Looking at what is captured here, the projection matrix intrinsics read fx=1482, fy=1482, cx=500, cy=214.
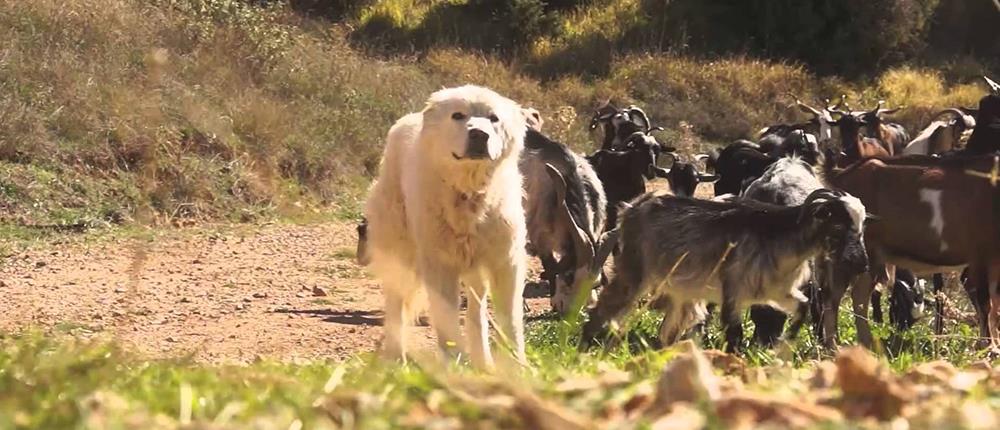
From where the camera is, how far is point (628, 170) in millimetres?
15586

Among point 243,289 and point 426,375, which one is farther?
point 243,289

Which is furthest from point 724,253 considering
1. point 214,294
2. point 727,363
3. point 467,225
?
point 214,294

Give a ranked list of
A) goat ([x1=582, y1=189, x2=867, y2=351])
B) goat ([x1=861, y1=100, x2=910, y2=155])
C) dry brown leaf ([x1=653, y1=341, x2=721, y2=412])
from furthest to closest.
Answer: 1. goat ([x1=861, y1=100, x2=910, y2=155])
2. goat ([x1=582, y1=189, x2=867, y2=351])
3. dry brown leaf ([x1=653, y1=341, x2=721, y2=412])

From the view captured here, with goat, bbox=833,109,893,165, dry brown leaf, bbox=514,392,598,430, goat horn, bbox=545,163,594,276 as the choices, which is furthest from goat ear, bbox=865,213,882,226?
dry brown leaf, bbox=514,392,598,430

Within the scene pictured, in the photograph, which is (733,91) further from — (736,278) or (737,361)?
(737,361)

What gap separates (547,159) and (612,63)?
791 inches

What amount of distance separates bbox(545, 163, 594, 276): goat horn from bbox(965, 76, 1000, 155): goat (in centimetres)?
393

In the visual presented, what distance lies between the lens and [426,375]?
3988 mm

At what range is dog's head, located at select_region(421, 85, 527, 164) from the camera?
24.7ft

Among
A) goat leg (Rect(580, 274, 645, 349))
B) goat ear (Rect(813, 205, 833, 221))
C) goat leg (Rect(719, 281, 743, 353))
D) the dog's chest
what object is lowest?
goat leg (Rect(580, 274, 645, 349))

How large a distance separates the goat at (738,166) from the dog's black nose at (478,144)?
260 inches

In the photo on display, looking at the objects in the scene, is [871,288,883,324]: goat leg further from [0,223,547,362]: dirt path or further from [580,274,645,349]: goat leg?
[580,274,645,349]: goat leg

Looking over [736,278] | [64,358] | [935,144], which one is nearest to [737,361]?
[64,358]

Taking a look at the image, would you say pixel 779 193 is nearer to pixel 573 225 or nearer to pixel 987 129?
pixel 573 225
